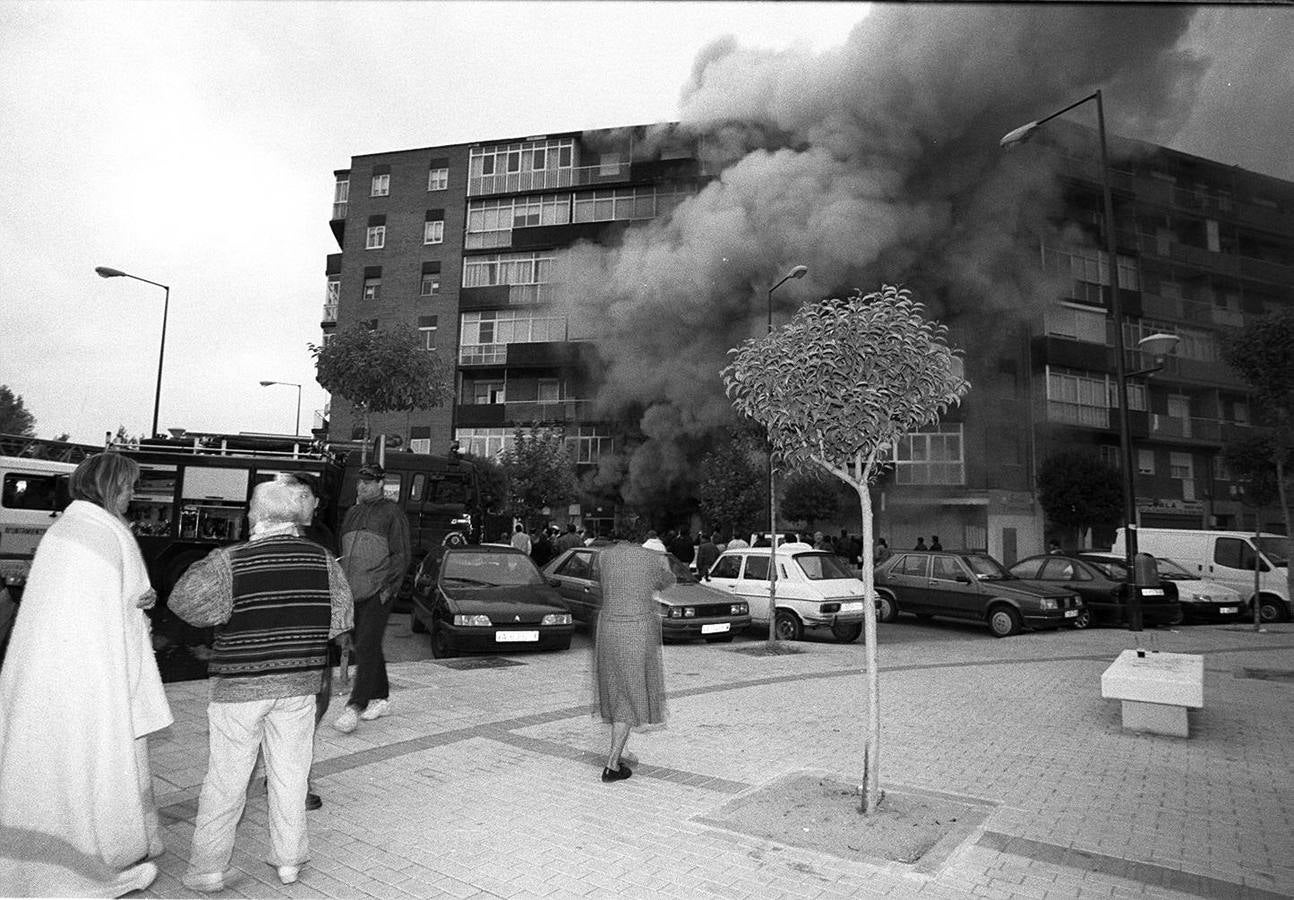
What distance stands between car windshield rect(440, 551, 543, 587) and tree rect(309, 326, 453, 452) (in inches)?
506

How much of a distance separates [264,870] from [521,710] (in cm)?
336

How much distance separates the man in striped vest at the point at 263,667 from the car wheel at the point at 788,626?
942cm

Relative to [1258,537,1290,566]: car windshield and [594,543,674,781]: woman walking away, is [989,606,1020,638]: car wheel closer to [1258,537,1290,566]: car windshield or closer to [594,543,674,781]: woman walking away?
[1258,537,1290,566]: car windshield

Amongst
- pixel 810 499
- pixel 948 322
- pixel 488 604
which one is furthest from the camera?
pixel 948 322

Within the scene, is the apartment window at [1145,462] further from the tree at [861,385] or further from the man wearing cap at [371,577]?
the man wearing cap at [371,577]

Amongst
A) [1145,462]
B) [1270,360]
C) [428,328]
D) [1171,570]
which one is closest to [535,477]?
[428,328]

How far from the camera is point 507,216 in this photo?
39469 mm

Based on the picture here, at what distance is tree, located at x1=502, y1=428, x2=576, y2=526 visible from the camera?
27.9 meters

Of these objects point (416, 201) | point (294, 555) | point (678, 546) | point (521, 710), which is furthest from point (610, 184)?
point (294, 555)

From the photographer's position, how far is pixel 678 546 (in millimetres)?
18406

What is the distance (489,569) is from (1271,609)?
52.8ft

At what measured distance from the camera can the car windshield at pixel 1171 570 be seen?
16609 mm

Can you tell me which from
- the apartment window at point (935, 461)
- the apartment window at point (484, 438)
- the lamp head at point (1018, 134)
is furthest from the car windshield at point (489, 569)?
the apartment window at point (484, 438)

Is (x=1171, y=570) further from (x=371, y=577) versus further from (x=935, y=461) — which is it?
(x=371, y=577)
